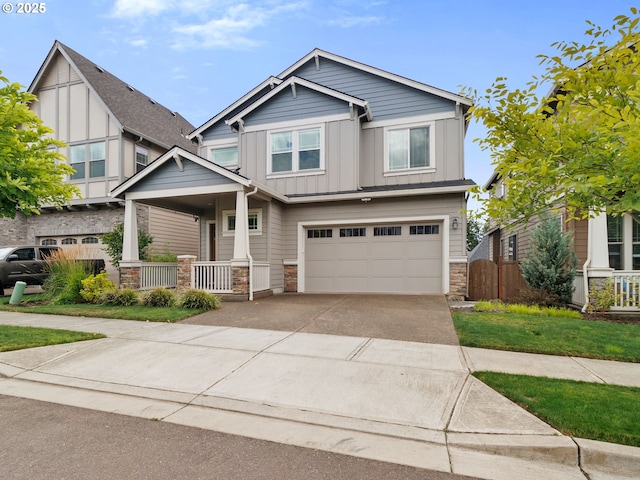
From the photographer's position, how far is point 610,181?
2709mm

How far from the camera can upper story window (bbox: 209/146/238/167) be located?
1432cm

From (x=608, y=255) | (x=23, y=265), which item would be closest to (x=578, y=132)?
(x=608, y=255)

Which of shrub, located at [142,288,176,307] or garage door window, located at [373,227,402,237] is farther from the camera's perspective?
garage door window, located at [373,227,402,237]

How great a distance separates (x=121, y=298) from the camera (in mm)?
9938

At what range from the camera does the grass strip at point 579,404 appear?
120 inches

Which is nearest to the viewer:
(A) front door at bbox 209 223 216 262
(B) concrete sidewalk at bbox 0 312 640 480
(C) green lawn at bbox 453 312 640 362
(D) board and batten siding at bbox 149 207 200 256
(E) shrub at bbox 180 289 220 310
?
(B) concrete sidewalk at bbox 0 312 640 480

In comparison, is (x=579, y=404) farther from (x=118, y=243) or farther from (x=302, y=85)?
(x=118, y=243)

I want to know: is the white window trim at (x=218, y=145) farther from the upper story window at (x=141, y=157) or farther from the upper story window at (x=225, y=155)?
the upper story window at (x=141, y=157)

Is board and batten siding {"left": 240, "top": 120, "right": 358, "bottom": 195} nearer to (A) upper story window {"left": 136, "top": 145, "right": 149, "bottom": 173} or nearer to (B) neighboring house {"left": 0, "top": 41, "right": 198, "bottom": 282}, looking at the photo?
(B) neighboring house {"left": 0, "top": 41, "right": 198, "bottom": 282}

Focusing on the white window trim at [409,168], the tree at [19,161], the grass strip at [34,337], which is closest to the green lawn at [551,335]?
the white window trim at [409,168]

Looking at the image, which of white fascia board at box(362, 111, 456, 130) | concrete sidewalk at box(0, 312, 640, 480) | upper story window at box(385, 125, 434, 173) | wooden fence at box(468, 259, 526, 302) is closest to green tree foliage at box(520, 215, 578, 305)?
wooden fence at box(468, 259, 526, 302)

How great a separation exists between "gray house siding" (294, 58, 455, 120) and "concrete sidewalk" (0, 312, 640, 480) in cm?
907

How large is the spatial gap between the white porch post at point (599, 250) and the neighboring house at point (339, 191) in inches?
127

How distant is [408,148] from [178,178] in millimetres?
7670
